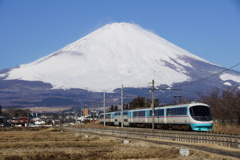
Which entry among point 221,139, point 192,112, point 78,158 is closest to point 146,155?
point 78,158

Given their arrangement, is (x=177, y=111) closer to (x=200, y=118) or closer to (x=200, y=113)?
(x=200, y=113)

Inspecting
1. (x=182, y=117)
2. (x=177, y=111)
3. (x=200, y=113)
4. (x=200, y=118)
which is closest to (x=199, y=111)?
(x=200, y=113)

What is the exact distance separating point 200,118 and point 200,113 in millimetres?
704

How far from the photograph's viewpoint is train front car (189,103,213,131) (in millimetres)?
61438

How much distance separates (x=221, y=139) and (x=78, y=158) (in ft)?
50.4

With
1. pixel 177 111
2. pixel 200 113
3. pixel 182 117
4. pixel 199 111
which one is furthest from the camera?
pixel 177 111

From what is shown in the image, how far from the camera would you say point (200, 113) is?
6222 centimetres

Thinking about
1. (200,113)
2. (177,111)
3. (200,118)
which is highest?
(177,111)

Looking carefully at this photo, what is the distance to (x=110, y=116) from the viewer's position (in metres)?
120

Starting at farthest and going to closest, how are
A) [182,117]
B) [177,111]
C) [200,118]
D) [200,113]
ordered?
[177,111]
[182,117]
[200,113]
[200,118]

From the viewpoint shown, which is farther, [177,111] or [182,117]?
[177,111]

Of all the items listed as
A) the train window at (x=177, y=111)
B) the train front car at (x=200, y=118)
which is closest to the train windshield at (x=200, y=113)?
the train front car at (x=200, y=118)

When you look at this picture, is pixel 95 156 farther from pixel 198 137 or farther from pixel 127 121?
pixel 127 121

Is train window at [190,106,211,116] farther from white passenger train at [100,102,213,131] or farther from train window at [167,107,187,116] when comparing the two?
A: train window at [167,107,187,116]
